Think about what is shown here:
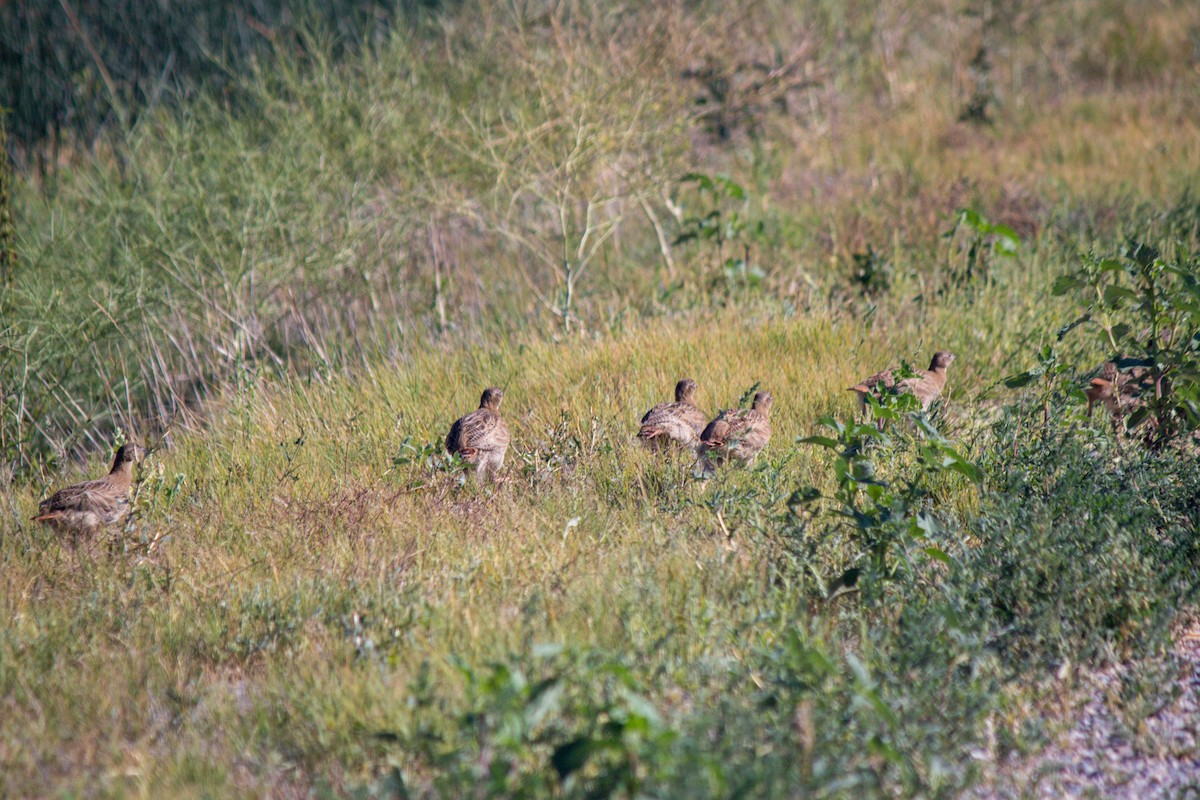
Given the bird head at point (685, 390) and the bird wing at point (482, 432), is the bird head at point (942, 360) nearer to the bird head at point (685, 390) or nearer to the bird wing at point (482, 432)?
the bird head at point (685, 390)

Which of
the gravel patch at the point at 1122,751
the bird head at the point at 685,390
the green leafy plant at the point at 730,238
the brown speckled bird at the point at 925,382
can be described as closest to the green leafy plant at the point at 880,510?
the gravel patch at the point at 1122,751

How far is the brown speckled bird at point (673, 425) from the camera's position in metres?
6.86

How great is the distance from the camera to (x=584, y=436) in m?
7.06

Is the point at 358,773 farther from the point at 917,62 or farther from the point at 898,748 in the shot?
the point at 917,62

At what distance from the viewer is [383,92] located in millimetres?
11617

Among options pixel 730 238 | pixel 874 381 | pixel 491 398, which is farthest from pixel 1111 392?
pixel 491 398

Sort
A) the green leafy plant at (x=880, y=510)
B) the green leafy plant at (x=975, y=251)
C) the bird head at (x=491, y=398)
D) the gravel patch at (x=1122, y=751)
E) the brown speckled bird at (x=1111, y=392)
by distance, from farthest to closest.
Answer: the green leafy plant at (x=975, y=251), the bird head at (x=491, y=398), the brown speckled bird at (x=1111, y=392), the green leafy plant at (x=880, y=510), the gravel patch at (x=1122, y=751)

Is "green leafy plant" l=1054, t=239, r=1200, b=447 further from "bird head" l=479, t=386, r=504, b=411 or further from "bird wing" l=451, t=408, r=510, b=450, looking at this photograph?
"bird head" l=479, t=386, r=504, b=411

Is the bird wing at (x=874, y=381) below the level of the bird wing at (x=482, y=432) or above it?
below

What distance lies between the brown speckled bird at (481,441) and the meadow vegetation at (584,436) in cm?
20

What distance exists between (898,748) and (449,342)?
6.49 meters

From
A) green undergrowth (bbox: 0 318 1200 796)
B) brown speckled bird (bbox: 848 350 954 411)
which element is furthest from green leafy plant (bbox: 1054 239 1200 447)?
brown speckled bird (bbox: 848 350 954 411)

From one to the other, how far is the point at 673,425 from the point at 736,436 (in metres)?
0.67

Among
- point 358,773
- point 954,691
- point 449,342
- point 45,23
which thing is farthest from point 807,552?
point 45,23
